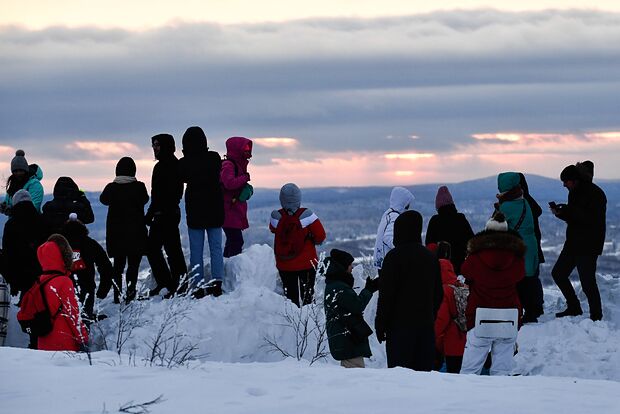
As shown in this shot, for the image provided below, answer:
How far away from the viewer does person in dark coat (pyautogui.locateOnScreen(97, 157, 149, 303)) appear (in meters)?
13.4

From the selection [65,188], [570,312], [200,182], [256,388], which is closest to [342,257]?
[256,388]

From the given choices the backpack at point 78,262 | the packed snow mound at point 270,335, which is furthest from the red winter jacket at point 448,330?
the backpack at point 78,262

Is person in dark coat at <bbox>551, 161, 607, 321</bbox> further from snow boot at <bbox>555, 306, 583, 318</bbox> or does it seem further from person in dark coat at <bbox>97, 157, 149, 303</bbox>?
person in dark coat at <bbox>97, 157, 149, 303</bbox>

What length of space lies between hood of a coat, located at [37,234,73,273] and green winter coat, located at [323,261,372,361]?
2.65 m

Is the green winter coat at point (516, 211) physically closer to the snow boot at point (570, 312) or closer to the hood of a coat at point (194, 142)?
the snow boot at point (570, 312)

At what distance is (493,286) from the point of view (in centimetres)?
1076

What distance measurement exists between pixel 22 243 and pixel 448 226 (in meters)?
5.23

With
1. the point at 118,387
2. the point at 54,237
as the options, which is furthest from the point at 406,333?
the point at 54,237

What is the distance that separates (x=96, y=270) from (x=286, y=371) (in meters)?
5.25

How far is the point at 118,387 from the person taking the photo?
330 inches

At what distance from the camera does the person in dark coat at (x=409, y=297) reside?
10.1m

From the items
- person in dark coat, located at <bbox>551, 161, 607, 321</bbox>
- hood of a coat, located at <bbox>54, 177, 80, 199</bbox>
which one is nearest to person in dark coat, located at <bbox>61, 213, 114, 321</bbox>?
hood of a coat, located at <bbox>54, 177, 80, 199</bbox>

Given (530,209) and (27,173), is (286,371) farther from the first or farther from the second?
(27,173)

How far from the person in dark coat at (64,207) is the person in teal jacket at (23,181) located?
549 millimetres
